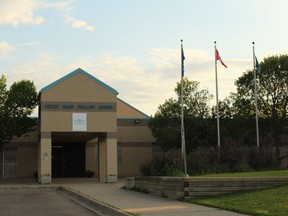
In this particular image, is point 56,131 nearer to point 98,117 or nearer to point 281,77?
point 98,117

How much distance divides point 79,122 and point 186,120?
1376 cm

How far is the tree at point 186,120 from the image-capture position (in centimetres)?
4650

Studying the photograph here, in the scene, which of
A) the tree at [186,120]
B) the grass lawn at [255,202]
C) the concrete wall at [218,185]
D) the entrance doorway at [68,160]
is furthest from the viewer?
the entrance doorway at [68,160]

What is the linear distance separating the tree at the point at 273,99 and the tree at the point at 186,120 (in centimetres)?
439

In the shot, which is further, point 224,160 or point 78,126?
point 78,126

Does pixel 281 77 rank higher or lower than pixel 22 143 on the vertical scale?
higher

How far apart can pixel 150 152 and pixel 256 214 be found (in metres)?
39.2

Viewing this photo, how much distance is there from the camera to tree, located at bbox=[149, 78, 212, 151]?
153 ft

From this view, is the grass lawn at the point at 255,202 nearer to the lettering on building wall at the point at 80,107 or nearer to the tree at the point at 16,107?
the lettering on building wall at the point at 80,107

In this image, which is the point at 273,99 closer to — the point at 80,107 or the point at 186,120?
the point at 186,120

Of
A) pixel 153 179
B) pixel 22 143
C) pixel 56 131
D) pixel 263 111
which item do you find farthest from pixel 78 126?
pixel 263 111

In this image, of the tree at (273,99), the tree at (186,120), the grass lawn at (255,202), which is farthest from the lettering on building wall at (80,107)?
the grass lawn at (255,202)

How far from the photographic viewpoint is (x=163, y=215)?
42.6ft

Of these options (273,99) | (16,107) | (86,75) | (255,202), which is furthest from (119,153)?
(255,202)
